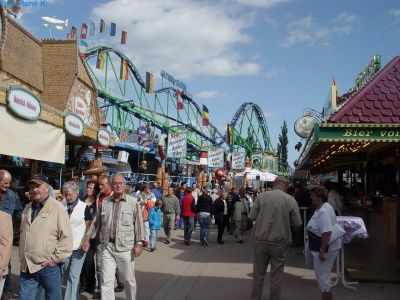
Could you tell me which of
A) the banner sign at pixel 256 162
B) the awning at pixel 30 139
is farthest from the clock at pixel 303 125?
the banner sign at pixel 256 162

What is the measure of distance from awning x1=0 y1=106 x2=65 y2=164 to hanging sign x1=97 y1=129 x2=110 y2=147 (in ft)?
7.06

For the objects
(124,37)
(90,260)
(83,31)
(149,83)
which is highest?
(124,37)

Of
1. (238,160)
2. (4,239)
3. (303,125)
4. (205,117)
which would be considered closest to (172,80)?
(205,117)

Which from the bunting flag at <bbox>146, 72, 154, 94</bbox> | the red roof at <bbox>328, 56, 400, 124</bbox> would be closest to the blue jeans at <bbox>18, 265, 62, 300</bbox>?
the red roof at <bbox>328, 56, 400, 124</bbox>

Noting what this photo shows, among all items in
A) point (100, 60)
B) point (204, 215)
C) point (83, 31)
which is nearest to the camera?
point (204, 215)

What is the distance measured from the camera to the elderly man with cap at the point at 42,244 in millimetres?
4387

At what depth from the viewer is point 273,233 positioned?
6.11 meters

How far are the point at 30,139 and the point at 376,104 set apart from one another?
5.95 m

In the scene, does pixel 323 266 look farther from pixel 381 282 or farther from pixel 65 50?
pixel 65 50

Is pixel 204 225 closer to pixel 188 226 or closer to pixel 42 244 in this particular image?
pixel 188 226

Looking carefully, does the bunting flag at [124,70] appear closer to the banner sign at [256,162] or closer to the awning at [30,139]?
the banner sign at [256,162]

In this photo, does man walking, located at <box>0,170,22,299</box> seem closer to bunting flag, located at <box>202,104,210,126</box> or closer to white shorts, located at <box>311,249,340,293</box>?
white shorts, located at <box>311,249,340,293</box>

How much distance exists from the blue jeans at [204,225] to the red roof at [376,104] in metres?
6.24

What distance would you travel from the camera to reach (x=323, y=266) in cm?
602
